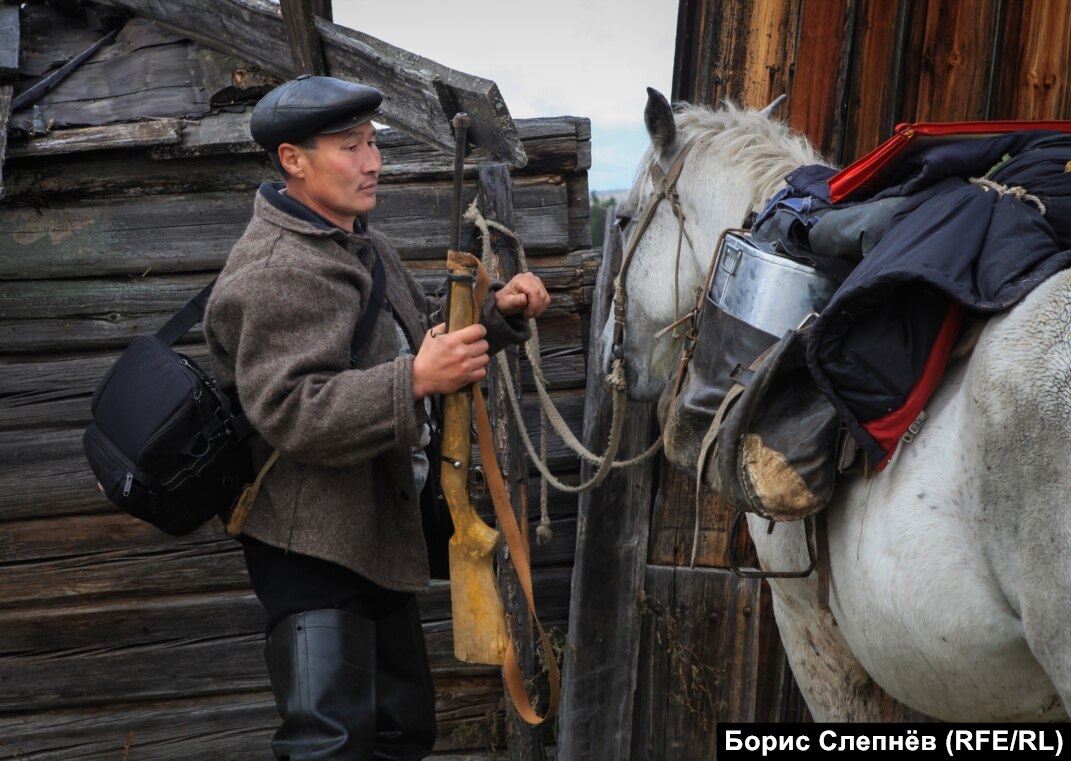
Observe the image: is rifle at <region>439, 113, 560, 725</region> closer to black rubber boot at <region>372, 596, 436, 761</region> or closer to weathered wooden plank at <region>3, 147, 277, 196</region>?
black rubber boot at <region>372, 596, 436, 761</region>

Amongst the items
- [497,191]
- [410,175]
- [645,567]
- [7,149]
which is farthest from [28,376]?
[645,567]

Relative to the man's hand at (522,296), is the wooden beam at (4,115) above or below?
above

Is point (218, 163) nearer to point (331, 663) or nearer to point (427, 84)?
point (427, 84)

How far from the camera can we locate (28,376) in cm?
386

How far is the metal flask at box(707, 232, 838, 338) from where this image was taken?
7.81ft

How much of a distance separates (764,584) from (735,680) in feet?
A: 1.26

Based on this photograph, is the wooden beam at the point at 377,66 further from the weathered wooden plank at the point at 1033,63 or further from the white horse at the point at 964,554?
the weathered wooden plank at the point at 1033,63

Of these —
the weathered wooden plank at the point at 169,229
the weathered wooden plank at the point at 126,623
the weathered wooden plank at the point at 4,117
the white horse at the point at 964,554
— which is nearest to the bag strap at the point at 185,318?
the weathered wooden plank at the point at 169,229

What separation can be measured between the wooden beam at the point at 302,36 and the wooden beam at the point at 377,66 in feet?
0.19

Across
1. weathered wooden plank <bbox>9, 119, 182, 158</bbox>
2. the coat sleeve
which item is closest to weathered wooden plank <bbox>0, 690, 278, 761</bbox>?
weathered wooden plank <bbox>9, 119, 182, 158</bbox>

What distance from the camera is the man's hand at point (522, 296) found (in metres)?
2.64

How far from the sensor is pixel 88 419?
3891 mm

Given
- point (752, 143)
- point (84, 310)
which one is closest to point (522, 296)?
point (752, 143)

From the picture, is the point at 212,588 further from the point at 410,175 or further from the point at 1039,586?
the point at 1039,586
